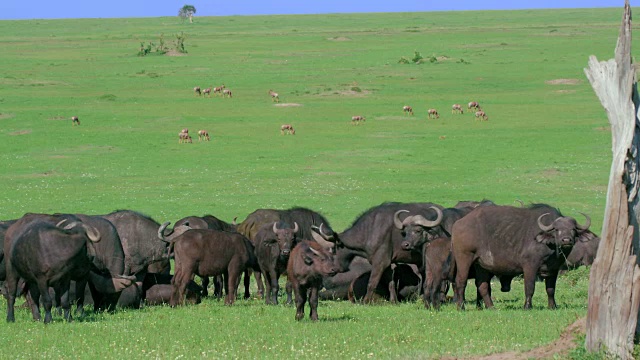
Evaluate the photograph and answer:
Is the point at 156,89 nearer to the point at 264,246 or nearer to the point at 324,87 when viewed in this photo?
→ the point at 324,87

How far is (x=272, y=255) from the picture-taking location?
19.0 m

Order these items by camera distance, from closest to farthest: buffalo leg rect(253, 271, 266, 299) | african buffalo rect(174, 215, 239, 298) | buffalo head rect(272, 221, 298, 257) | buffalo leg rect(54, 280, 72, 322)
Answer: buffalo leg rect(54, 280, 72, 322) < buffalo head rect(272, 221, 298, 257) < african buffalo rect(174, 215, 239, 298) < buffalo leg rect(253, 271, 266, 299)

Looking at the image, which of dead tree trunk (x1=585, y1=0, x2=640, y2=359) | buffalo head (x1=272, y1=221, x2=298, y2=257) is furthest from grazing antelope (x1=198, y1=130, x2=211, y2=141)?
dead tree trunk (x1=585, y1=0, x2=640, y2=359)

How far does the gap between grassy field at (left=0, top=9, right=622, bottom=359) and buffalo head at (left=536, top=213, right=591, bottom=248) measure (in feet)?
3.51

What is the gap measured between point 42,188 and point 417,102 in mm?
26488

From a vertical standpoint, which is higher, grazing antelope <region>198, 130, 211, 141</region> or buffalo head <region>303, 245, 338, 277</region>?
buffalo head <region>303, 245, 338, 277</region>

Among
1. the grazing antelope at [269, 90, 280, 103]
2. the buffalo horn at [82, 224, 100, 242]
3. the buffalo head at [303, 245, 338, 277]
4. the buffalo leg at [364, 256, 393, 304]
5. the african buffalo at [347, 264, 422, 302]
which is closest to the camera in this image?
the buffalo head at [303, 245, 338, 277]

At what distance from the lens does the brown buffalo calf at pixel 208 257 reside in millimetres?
18203

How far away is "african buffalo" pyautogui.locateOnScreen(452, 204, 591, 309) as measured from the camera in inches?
674

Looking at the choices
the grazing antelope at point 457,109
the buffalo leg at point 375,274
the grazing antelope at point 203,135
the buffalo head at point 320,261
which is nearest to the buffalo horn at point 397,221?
the buffalo leg at point 375,274

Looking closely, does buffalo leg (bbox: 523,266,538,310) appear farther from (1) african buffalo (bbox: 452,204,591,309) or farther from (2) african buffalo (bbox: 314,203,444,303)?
(2) african buffalo (bbox: 314,203,444,303)

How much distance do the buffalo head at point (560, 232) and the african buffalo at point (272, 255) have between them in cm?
403

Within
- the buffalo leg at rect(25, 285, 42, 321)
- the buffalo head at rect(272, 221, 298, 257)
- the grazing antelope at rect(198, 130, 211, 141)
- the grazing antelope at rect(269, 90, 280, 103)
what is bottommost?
the grazing antelope at rect(198, 130, 211, 141)

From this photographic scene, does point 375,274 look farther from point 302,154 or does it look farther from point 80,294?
point 302,154
